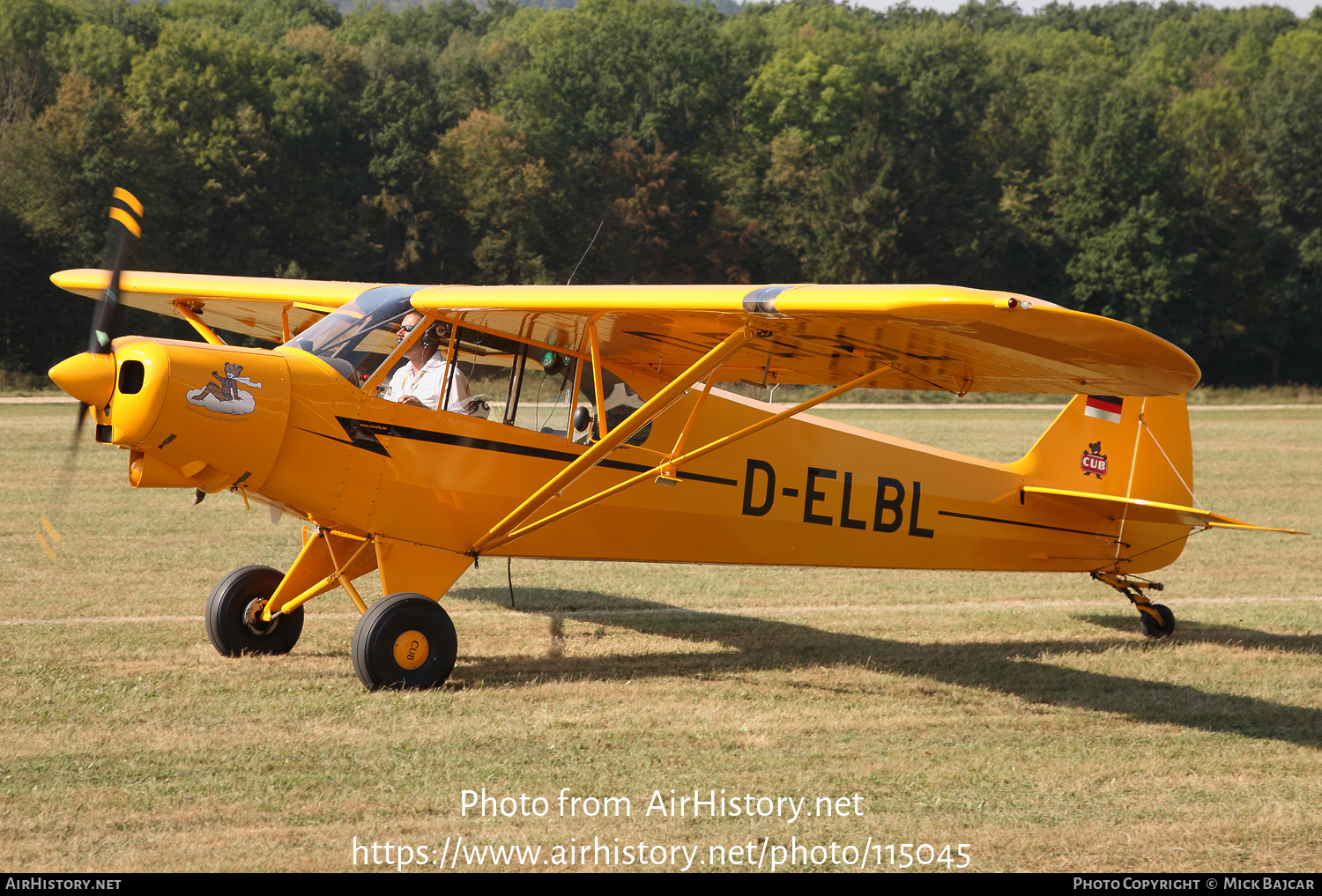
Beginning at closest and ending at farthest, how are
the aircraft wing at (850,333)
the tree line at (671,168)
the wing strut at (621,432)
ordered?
the aircraft wing at (850,333) < the wing strut at (621,432) < the tree line at (671,168)

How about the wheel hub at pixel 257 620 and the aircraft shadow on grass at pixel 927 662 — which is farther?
the wheel hub at pixel 257 620

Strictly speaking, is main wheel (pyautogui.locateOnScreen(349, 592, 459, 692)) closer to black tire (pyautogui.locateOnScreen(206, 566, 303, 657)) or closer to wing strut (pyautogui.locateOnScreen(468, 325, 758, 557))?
wing strut (pyautogui.locateOnScreen(468, 325, 758, 557))

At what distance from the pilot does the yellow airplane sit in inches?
0.7

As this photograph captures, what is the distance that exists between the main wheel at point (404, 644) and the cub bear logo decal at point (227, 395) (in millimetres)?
1426

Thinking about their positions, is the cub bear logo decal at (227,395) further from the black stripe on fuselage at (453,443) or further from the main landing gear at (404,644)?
the main landing gear at (404,644)

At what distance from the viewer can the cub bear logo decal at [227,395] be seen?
643 centimetres

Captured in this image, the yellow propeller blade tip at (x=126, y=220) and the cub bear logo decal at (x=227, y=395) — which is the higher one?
the yellow propeller blade tip at (x=126, y=220)

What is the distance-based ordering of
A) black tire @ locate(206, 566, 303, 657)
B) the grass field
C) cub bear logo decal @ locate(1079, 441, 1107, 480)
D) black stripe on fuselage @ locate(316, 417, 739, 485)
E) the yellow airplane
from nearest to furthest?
1. the grass field
2. the yellow airplane
3. black stripe on fuselage @ locate(316, 417, 739, 485)
4. black tire @ locate(206, 566, 303, 657)
5. cub bear logo decal @ locate(1079, 441, 1107, 480)

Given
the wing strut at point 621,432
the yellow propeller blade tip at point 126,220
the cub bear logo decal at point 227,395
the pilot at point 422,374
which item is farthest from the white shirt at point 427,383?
the yellow propeller blade tip at point 126,220

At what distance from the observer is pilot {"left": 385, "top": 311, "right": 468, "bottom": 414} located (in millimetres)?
7371

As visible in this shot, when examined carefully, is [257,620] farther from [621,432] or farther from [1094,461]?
[1094,461]

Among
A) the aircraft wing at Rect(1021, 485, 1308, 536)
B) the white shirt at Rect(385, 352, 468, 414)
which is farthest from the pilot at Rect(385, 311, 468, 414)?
the aircraft wing at Rect(1021, 485, 1308, 536)


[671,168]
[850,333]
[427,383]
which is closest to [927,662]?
[850,333]

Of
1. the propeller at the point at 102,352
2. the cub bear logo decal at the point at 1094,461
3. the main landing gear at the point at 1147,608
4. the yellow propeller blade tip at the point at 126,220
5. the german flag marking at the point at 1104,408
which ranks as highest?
the yellow propeller blade tip at the point at 126,220
